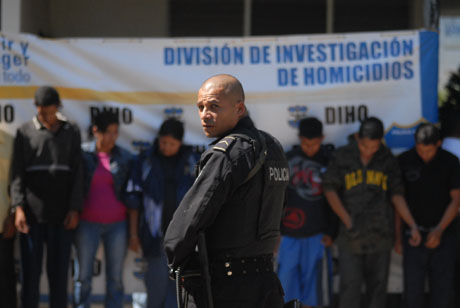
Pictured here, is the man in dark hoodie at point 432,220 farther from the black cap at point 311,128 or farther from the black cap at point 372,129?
the black cap at point 311,128

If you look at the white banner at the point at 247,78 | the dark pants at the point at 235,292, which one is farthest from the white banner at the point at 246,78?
the dark pants at the point at 235,292

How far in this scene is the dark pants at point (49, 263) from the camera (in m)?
5.61

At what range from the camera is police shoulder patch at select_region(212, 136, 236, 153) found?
122 inches

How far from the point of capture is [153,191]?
5801 millimetres

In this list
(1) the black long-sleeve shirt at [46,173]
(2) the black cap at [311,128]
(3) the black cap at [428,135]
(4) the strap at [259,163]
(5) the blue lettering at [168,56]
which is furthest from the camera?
(5) the blue lettering at [168,56]

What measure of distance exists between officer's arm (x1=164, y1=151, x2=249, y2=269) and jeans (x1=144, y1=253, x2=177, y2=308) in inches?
109

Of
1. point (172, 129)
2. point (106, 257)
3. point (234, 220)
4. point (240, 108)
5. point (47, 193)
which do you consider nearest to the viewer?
point (234, 220)

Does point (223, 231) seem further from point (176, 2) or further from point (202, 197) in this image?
point (176, 2)

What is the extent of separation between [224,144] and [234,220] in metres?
0.39

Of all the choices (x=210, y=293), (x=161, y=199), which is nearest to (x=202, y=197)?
(x=210, y=293)

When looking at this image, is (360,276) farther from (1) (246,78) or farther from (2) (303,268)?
(1) (246,78)

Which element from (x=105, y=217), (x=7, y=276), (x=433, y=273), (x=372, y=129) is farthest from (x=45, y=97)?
(x=433, y=273)

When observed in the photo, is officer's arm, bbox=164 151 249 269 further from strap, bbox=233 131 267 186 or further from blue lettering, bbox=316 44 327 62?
blue lettering, bbox=316 44 327 62

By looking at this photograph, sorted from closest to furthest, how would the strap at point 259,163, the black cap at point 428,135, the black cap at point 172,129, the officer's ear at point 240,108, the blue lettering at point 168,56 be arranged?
the strap at point 259,163 → the officer's ear at point 240,108 → the black cap at point 428,135 → the black cap at point 172,129 → the blue lettering at point 168,56
